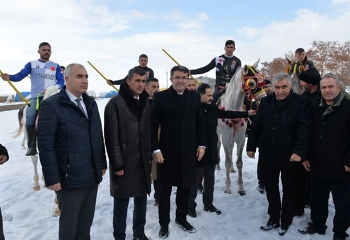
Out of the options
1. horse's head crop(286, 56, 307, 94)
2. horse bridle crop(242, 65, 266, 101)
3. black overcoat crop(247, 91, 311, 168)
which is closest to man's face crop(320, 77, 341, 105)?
black overcoat crop(247, 91, 311, 168)

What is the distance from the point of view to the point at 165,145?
3615 mm

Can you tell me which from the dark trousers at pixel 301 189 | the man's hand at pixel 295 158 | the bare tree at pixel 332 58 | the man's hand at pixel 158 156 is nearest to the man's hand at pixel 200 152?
the man's hand at pixel 158 156

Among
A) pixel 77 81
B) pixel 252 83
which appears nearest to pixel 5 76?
pixel 77 81

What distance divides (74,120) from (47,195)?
3.65 metres

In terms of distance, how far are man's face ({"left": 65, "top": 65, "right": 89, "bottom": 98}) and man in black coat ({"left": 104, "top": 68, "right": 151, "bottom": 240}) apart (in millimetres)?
498

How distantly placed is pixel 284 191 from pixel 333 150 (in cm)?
93

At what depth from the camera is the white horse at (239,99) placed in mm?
4934

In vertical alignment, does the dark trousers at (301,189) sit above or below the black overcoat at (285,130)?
below

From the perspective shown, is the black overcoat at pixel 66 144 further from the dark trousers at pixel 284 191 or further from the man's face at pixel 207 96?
the dark trousers at pixel 284 191

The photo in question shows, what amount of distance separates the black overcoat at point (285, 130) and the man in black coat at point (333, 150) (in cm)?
16

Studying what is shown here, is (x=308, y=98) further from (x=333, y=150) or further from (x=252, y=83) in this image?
(x=252, y=83)

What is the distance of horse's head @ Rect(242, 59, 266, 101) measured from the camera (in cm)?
490

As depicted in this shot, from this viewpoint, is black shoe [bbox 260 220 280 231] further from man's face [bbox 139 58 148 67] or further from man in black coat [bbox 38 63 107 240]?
man's face [bbox 139 58 148 67]

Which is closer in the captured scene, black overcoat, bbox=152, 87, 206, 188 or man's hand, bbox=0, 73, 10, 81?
black overcoat, bbox=152, 87, 206, 188
